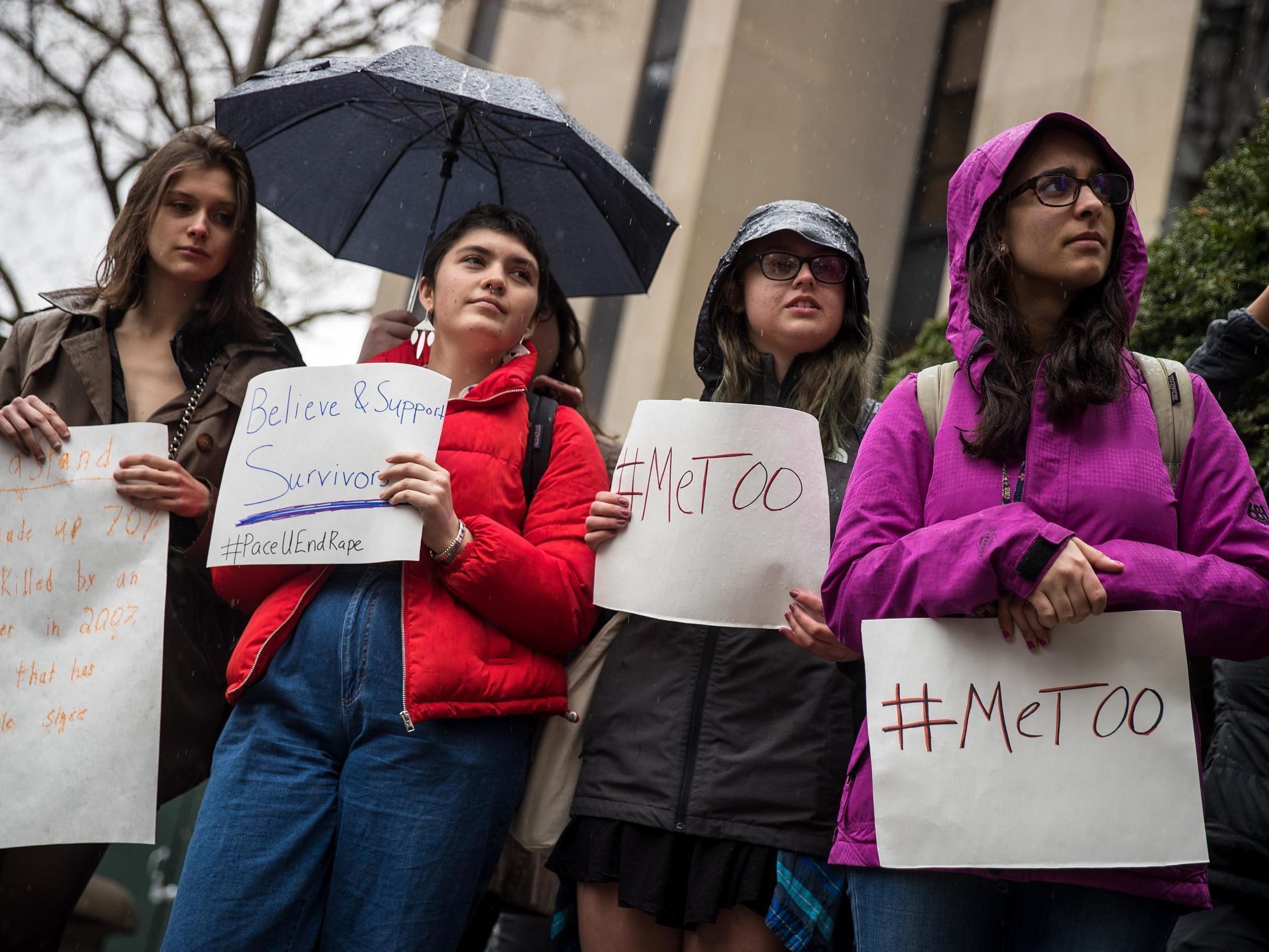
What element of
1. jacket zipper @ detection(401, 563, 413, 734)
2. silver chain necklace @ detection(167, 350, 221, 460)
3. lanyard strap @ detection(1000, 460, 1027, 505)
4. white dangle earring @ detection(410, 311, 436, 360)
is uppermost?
white dangle earring @ detection(410, 311, 436, 360)

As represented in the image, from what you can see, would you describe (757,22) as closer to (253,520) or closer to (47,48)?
(47,48)

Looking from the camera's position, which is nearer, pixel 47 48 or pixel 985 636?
pixel 985 636

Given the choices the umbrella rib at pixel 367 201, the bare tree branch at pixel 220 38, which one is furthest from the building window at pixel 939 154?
the umbrella rib at pixel 367 201

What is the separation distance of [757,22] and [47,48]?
247 inches

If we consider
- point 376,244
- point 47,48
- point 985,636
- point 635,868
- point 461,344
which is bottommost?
point 635,868

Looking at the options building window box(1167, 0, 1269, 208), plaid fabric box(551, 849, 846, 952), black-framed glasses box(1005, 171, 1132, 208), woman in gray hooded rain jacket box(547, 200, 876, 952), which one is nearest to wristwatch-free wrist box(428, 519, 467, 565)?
woman in gray hooded rain jacket box(547, 200, 876, 952)

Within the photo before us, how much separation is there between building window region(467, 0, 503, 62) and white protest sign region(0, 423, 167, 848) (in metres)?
12.7

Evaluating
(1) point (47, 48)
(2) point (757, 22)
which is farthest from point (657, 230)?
(1) point (47, 48)

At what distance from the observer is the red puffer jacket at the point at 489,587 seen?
8.93ft

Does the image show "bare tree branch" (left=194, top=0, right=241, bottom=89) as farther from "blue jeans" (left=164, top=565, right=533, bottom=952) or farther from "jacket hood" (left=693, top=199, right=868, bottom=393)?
"blue jeans" (left=164, top=565, right=533, bottom=952)

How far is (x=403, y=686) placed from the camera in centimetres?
270

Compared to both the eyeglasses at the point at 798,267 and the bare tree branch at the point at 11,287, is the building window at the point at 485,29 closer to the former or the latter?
the bare tree branch at the point at 11,287

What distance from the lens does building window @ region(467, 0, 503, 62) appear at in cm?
1498

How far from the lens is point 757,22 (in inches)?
461
